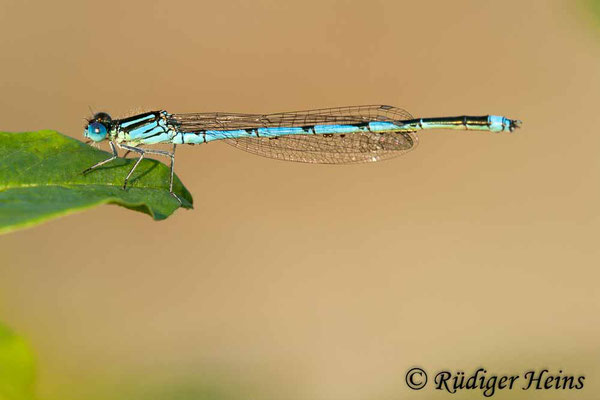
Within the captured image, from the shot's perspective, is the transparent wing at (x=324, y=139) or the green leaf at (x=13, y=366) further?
the transparent wing at (x=324, y=139)

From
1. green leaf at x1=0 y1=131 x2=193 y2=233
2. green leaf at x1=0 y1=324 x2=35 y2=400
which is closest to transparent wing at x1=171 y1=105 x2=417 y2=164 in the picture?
green leaf at x1=0 y1=131 x2=193 y2=233

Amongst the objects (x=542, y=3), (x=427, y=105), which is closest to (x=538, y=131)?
(x=427, y=105)

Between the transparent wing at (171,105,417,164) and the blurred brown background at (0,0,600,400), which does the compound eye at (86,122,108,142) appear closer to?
the transparent wing at (171,105,417,164)

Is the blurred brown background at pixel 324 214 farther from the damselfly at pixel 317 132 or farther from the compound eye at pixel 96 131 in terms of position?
the compound eye at pixel 96 131

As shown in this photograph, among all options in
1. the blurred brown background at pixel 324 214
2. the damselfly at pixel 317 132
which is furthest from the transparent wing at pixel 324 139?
the blurred brown background at pixel 324 214

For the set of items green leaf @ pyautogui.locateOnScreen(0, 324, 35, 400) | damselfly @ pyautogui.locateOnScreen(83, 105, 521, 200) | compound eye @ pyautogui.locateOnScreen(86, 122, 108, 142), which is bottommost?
green leaf @ pyautogui.locateOnScreen(0, 324, 35, 400)

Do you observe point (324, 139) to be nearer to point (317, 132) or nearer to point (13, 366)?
point (317, 132)
